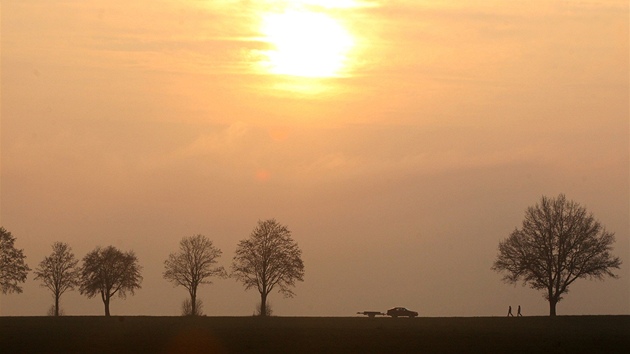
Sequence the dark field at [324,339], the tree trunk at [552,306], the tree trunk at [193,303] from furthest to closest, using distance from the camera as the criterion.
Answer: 1. the tree trunk at [193,303]
2. the tree trunk at [552,306]
3. the dark field at [324,339]

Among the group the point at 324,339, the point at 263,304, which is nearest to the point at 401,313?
the point at 263,304

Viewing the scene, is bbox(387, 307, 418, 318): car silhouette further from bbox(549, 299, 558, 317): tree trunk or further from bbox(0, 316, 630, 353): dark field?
bbox(0, 316, 630, 353): dark field

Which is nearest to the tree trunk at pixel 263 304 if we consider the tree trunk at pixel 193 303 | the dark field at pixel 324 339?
the tree trunk at pixel 193 303

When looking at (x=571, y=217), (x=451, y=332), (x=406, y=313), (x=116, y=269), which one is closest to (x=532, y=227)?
(x=571, y=217)

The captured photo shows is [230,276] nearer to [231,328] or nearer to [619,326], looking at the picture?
[231,328]

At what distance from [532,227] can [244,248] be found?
3353 centimetres

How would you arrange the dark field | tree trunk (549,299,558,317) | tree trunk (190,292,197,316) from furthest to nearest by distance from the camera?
tree trunk (190,292,197,316)
tree trunk (549,299,558,317)
the dark field

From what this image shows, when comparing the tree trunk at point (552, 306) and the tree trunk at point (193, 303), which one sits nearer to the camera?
the tree trunk at point (552, 306)

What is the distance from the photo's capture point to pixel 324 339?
71625 millimetres

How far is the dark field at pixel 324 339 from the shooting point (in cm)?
6241

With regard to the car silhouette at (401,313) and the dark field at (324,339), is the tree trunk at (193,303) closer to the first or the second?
the car silhouette at (401,313)

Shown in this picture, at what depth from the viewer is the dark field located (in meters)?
62.4

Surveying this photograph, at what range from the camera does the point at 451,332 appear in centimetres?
7962

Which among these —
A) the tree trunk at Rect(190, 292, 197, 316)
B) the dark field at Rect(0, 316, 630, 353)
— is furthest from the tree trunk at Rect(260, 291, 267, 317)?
the dark field at Rect(0, 316, 630, 353)
